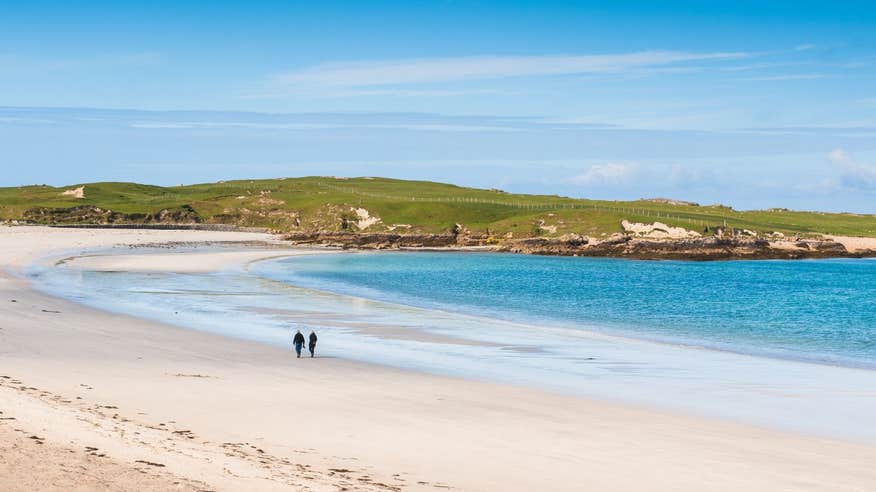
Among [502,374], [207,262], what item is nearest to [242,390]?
[502,374]

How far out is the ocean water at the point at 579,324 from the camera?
2808 cm

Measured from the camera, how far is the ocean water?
92.1 feet

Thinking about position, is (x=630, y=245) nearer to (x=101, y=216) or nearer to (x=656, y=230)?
(x=656, y=230)

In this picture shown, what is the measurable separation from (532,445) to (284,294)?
4284 centimetres

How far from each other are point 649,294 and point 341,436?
181ft

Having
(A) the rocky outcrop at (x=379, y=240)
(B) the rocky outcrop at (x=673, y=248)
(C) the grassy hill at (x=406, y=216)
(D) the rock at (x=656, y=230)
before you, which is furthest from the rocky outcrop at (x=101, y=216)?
(D) the rock at (x=656, y=230)

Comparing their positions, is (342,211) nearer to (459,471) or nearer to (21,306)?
(21,306)

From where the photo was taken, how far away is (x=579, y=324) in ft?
162

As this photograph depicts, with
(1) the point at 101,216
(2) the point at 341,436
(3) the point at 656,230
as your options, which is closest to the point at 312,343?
(2) the point at 341,436

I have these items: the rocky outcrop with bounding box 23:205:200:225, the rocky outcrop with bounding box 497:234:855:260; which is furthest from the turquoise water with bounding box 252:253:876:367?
the rocky outcrop with bounding box 23:205:200:225

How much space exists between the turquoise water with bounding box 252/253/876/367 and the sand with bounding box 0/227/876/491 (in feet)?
62.9

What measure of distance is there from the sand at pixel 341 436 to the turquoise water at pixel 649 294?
62.9 feet

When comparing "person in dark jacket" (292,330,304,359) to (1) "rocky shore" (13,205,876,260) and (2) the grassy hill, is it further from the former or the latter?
(2) the grassy hill

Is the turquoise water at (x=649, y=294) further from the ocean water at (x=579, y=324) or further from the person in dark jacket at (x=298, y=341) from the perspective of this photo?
the person in dark jacket at (x=298, y=341)
